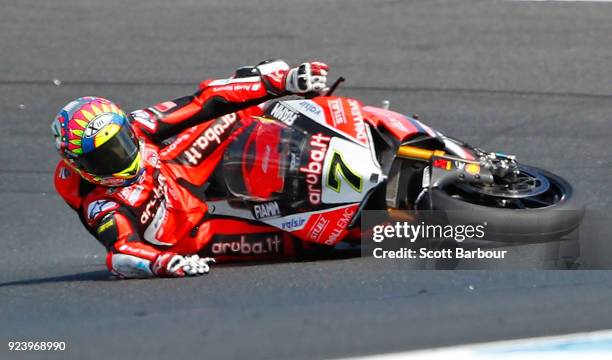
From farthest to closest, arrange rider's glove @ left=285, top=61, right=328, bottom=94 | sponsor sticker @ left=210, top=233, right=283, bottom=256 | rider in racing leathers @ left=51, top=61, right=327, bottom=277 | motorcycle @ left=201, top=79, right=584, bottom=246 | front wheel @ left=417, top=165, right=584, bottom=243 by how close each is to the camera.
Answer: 1. sponsor sticker @ left=210, top=233, right=283, bottom=256
2. rider's glove @ left=285, top=61, right=328, bottom=94
3. rider in racing leathers @ left=51, top=61, right=327, bottom=277
4. motorcycle @ left=201, top=79, right=584, bottom=246
5. front wheel @ left=417, top=165, right=584, bottom=243

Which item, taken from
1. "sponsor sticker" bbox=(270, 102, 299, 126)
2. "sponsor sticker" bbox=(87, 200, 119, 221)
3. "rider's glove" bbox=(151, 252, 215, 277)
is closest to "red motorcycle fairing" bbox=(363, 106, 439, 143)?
"sponsor sticker" bbox=(270, 102, 299, 126)

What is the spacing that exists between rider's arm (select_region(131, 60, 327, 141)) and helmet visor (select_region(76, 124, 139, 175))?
0.51 metres

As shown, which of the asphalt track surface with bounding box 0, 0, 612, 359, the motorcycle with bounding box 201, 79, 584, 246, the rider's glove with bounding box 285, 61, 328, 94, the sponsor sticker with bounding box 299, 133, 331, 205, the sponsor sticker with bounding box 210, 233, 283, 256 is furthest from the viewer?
the sponsor sticker with bounding box 210, 233, 283, 256

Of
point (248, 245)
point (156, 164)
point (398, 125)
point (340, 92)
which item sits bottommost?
point (248, 245)

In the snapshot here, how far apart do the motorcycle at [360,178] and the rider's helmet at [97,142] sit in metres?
0.64

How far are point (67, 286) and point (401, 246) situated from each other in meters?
1.94

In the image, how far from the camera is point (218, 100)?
6.30 m

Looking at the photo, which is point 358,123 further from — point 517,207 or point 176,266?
point 176,266

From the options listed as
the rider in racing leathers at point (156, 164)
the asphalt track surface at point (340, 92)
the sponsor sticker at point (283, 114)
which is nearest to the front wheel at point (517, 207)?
the asphalt track surface at point (340, 92)

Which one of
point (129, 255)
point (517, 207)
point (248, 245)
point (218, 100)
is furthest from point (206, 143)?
point (517, 207)

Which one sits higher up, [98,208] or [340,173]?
[340,173]

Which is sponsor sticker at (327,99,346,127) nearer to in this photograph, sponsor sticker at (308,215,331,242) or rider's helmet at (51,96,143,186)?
sponsor sticker at (308,215,331,242)

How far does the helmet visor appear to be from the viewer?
5.69 m

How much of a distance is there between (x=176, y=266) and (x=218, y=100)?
112 centimetres
